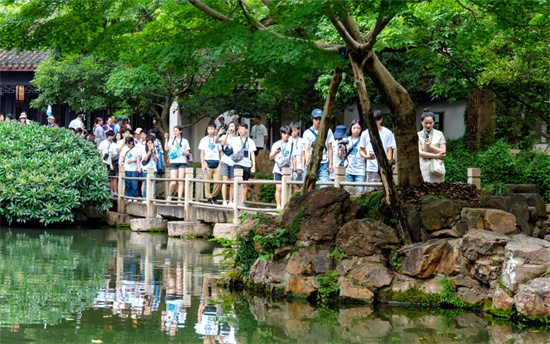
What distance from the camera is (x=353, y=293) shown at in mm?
8875

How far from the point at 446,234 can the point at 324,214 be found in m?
1.54

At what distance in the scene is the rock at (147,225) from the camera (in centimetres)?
1745

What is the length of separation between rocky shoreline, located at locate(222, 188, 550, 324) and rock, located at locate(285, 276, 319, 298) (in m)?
0.01

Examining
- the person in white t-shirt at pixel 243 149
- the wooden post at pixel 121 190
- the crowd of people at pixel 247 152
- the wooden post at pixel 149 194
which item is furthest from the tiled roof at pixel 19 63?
the person in white t-shirt at pixel 243 149

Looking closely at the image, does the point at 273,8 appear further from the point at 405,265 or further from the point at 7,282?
the point at 7,282

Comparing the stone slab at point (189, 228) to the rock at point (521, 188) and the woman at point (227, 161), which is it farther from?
the rock at point (521, 188)

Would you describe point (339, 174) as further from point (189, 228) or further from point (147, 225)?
point (147, 225)

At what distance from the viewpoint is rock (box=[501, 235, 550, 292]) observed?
8.02m

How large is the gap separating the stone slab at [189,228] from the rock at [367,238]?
25.4 feet

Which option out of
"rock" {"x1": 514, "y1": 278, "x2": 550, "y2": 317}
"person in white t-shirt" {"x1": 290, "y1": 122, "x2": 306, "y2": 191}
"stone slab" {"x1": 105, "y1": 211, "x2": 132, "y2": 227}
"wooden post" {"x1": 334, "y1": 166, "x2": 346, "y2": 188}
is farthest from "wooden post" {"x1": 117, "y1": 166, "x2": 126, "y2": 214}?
Answer: "rock" {"x1": 514, "y1": 278, "x2": 550, "y2": 317}

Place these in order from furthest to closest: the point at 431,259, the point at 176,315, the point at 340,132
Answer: the point at 340,132, the point at 431,259, the point at 176,315

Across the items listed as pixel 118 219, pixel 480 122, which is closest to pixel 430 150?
pixel 118 219

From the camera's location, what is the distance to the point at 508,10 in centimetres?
963

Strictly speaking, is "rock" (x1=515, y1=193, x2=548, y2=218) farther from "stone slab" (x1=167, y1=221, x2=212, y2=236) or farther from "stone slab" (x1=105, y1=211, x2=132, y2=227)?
"stone slab" (x1=105, y1=211, x2=132, y2=227)
